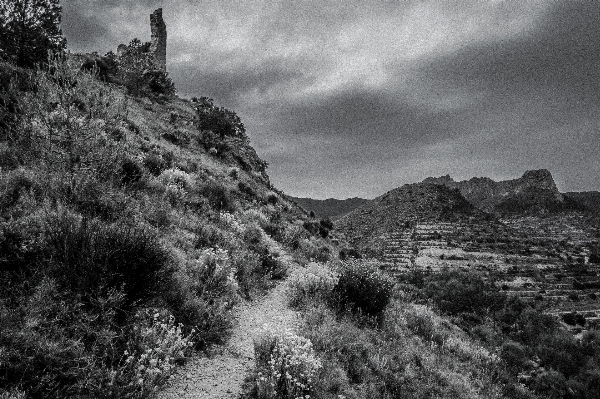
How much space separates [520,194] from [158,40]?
98.4 m

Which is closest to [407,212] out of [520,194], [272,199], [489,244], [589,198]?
[489,244]

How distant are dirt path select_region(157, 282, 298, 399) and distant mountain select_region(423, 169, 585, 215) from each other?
76.6 m

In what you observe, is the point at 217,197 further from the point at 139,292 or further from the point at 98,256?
the point at 98,256

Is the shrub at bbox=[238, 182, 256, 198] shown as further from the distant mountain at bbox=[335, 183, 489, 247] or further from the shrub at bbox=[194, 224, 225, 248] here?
the distant mountain at bbox=[335, 183, 489, 247]

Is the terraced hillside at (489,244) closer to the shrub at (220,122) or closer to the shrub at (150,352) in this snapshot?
the shrub at (220,122)

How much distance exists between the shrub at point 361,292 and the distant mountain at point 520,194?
240ft

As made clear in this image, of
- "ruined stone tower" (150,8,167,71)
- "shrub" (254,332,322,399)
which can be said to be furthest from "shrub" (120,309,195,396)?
"ruined stone tower" (150,8,167,71)

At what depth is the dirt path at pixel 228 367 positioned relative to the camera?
4406 millimetres

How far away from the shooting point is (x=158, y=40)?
36219 millimetres

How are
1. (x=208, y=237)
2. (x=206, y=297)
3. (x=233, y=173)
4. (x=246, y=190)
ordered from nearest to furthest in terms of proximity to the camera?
(x=206, y=297) < (x=208, y=237) < (x=246, y=190) < (x=233, y=173)

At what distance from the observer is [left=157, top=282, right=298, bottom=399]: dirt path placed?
4.41m

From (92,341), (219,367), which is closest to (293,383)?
(219,367)

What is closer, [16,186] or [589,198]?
[16,186]

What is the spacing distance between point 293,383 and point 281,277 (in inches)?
212
